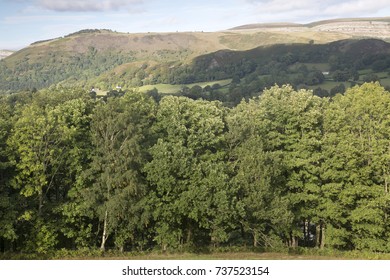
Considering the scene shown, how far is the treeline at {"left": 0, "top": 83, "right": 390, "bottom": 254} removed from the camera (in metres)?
34.6

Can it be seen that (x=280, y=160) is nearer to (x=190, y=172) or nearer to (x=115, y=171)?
(x=190, y=172)

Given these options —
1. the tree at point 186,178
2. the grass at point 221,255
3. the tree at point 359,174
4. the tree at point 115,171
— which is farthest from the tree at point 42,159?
the tree at point 359,174

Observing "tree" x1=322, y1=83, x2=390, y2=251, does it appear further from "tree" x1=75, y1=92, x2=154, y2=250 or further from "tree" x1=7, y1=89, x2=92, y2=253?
"tree" x1=7, y1=89, x2=92, y2=253

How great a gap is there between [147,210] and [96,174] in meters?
5.83

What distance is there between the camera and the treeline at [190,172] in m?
34.6

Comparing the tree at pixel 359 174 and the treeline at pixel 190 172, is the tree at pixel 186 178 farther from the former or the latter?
the tree at pixel 359 174

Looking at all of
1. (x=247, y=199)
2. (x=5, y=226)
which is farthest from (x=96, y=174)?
(x=247, y=199)

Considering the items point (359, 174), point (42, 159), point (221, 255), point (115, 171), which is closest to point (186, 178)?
point (115, 171)

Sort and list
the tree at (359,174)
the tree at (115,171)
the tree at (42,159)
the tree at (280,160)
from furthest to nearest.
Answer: the tree at (359,174) → the tree at (280,160) → the tree at (42,159) → the tree at (115,171)

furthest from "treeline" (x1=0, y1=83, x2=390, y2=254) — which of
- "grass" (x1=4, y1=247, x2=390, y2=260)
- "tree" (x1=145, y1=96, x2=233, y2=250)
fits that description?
"grass" (x1=4, y1=247, x2=390, y2=260)

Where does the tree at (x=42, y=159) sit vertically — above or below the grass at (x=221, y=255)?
above

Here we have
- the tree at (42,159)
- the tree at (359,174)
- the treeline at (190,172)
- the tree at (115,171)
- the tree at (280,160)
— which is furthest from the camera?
Result: the tree at (359,174)

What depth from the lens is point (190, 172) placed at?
35688mm

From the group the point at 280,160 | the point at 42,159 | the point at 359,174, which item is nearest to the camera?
the point at 42,159
